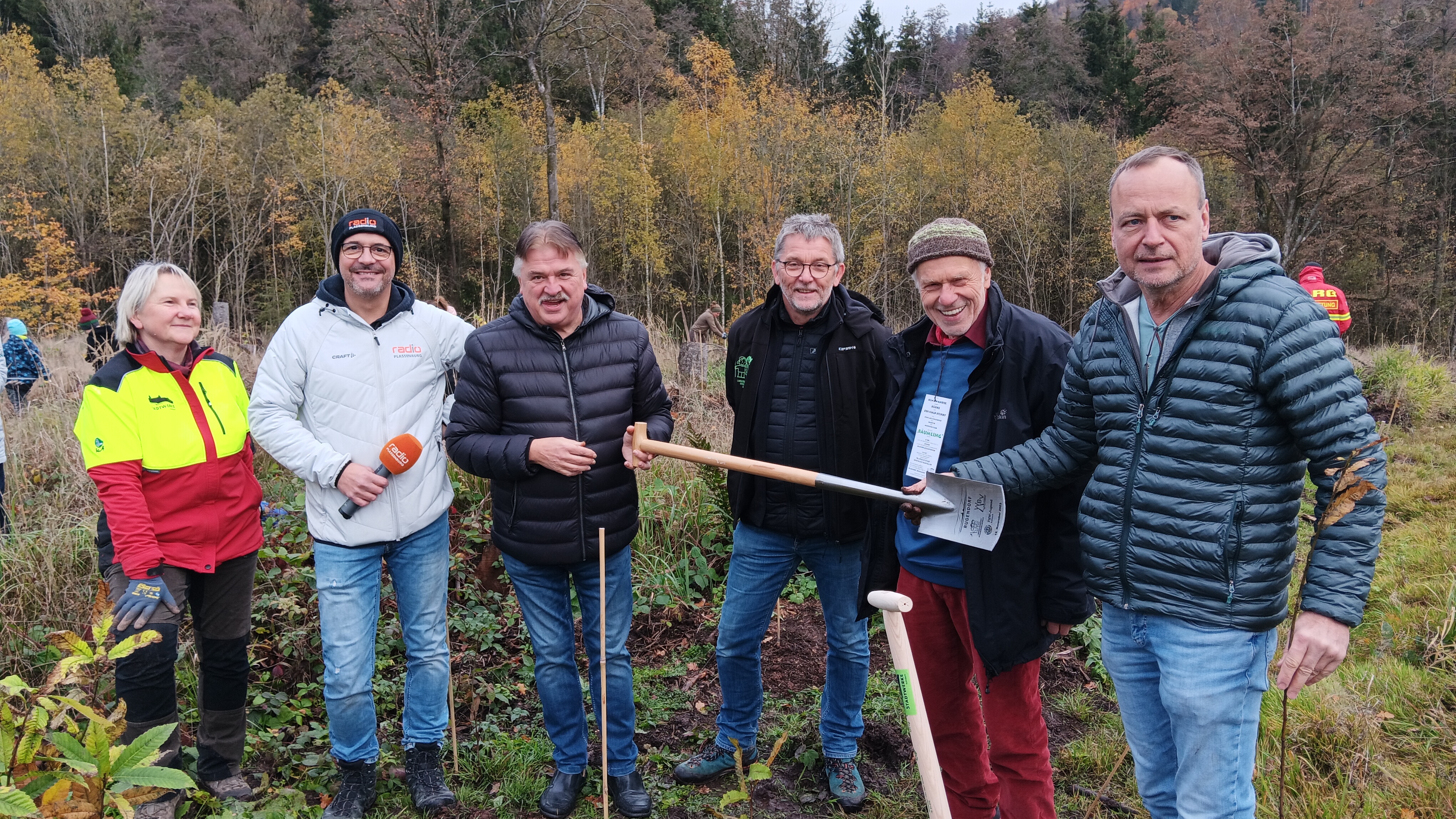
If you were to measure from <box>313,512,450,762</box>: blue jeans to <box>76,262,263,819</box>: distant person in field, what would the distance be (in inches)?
14.3

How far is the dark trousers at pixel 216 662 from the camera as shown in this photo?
2854mm

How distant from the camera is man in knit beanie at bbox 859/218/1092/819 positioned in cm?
239

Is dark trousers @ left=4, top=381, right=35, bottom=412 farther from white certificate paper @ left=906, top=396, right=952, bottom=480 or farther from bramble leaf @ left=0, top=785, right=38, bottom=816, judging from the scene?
white certificate paper @ left=906, top=396, right=952, bottom=480

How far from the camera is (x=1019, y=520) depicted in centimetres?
240

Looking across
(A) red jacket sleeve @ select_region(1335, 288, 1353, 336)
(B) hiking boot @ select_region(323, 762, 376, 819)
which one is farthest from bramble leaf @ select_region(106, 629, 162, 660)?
(A) red jacket sleeve @ select_region(1335, 288, 1353, 336)

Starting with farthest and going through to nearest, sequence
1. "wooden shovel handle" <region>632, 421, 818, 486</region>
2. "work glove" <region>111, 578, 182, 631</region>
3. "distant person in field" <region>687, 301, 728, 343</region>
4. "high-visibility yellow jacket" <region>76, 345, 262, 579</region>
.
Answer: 1. "distant person in field" <region>687, 301, 728, 343</region>
2. "high-visibility yellow jacket" <region>76, 345, 262, 579</region>
3. "work glove" <region>111, 578, 182, 631</region>
4. "wooden shovel handle" <region>632, 421, 818, 486</region>

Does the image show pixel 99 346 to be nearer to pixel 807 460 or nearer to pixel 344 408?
pixel 344 408

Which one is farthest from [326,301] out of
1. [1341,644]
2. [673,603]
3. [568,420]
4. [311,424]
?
[1341,644]

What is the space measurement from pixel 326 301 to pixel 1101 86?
39.1 metres

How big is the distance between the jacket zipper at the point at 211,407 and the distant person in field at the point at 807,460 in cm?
193

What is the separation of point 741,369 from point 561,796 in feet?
5.95

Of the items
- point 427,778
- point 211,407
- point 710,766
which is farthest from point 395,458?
point 710,766

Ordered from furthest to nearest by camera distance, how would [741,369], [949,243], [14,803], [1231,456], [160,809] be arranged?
[741,369] → [160,809] → [949,243] → [1231,456] → [14,803]

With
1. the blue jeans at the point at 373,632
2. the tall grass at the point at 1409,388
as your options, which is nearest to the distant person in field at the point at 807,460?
the blue jeans at the point at 373,632
